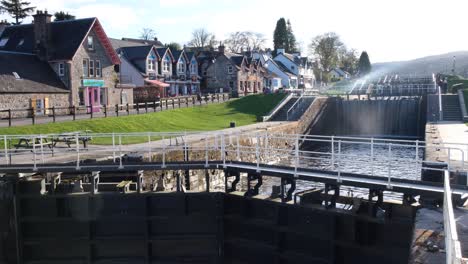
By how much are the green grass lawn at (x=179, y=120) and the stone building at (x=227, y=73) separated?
11500mm

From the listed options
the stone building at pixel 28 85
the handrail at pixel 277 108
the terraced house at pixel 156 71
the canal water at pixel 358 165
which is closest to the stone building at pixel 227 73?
the terraced house at pixel 156 71

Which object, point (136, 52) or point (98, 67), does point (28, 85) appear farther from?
point (136, 52)

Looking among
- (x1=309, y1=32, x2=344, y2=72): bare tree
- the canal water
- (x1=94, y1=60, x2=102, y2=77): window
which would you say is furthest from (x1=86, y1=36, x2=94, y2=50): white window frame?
(x1=309, y1=32, x2=344, y2=72): bare tree

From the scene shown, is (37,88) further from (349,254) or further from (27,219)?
(349,254)

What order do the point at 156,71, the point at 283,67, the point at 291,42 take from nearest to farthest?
the point at 156,71, the point at 283,67, the point at 291,42

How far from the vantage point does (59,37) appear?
41281 mm

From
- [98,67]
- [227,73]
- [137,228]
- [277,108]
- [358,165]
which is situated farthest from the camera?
[227,73]

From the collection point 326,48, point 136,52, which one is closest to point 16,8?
point 136,52

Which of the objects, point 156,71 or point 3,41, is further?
point 156,71

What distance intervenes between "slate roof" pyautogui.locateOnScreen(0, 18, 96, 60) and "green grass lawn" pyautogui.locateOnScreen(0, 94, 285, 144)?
31.1 ft

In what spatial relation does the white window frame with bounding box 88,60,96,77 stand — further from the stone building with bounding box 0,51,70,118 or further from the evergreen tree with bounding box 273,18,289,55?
the evergreen tree with bounding box 273,18,289,55

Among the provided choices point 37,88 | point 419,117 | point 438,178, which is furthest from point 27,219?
point 419,117

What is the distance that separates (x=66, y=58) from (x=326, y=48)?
7948cm

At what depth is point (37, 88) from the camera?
1419 inches
